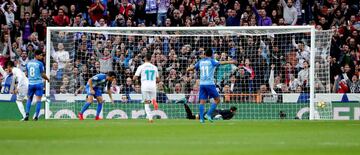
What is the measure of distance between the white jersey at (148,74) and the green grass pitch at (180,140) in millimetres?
5239

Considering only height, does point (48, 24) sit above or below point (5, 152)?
above

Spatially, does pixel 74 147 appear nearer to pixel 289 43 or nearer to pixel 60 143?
pixel 60 143

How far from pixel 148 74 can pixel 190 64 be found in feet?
15.1

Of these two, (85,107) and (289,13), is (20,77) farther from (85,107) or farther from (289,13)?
(289,13)

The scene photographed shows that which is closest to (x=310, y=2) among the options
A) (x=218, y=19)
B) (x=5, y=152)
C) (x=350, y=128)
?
(x=218, y=19)

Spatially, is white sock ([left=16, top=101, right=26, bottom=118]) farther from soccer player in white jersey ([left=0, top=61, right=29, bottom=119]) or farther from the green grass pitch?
the green grass pitch

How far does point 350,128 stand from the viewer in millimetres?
23781

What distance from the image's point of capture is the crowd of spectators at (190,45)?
3384cm

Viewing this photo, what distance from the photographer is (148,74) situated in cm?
3017

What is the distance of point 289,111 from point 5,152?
1833 centimetres

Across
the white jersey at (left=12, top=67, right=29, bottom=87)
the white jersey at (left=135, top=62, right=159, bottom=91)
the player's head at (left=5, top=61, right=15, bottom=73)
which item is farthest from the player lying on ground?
the player's head at (left=5, top=61, right=15, bottom=73)

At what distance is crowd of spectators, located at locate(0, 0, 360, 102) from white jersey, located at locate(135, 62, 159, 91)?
3.38 meters

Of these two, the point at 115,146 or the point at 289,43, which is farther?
the point at 289,43

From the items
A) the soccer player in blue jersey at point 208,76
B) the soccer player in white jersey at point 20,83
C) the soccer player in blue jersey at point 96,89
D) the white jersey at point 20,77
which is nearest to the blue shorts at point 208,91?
the soccer player in blue jersey at point 208,76
